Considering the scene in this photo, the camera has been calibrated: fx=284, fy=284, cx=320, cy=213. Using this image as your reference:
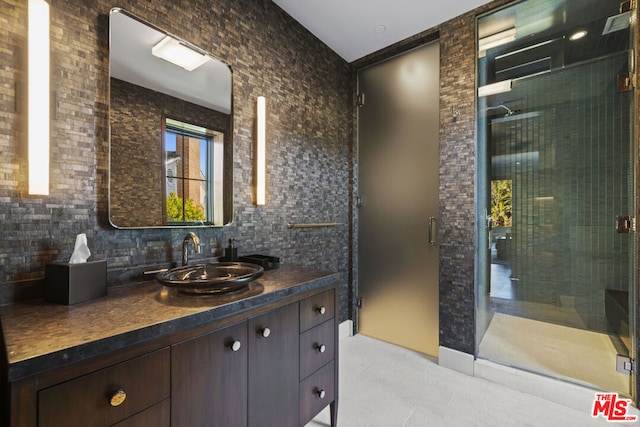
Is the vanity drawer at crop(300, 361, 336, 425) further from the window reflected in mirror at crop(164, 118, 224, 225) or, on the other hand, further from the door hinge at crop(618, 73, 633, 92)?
the door hinge at crop(618, 73, 633, 92)

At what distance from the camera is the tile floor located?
1.70m

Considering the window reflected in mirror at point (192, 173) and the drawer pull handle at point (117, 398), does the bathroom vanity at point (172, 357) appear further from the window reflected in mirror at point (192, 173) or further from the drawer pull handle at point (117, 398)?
the window reflected in mirror at point (192, 173)

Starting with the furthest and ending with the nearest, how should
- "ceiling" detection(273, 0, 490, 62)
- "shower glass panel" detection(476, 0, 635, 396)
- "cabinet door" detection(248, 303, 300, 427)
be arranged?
"ceiling" detection(273, 0, 490, 62)
"shower glass panel" detection(476, 0, 635, 396)
"cabinet door" detection(248, 303, 300, 427)

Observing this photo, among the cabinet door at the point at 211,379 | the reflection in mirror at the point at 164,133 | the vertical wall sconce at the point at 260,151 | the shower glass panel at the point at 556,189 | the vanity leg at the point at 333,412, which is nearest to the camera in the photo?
the cabinet door at the point at 211,379

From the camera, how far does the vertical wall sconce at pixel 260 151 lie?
1.97 m

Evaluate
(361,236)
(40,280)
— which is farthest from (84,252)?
(361,236)

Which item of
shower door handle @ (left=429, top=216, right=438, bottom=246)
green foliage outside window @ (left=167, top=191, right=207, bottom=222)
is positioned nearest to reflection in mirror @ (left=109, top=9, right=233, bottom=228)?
green foliage outside window @ (left=167, top=191, right=207, bottom=222)

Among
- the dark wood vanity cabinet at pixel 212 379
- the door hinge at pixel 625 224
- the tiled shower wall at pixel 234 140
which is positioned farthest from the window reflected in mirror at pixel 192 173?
the door hinge at pixel 625 224

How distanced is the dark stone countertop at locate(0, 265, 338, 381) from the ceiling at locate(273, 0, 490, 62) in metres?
2.09

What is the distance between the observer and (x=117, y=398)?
2.62 feet

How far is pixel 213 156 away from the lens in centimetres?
174

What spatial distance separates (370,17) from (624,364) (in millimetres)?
2952

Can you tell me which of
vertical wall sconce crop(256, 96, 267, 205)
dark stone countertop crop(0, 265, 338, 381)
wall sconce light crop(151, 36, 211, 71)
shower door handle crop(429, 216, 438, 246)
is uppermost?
wall sconce light crop(151, 36, 211, 71)

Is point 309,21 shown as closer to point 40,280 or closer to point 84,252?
point 84,252
